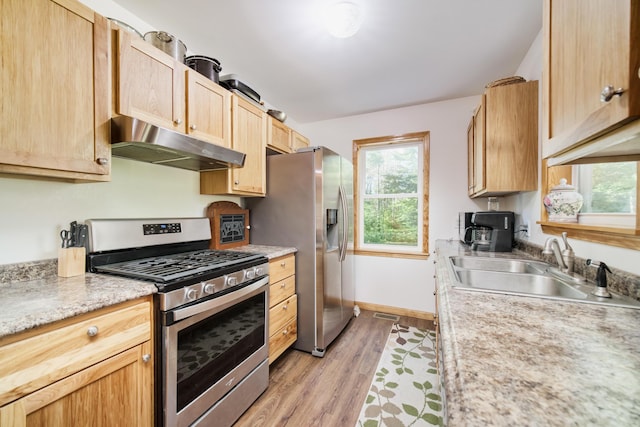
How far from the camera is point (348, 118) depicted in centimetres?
335

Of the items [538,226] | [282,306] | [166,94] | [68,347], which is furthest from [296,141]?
[68,347]

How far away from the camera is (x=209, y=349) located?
4.33 feet

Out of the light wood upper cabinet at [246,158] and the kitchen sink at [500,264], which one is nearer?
the kitchen sink at [500,264]

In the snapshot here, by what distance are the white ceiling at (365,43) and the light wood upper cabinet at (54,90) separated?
0.69 meters

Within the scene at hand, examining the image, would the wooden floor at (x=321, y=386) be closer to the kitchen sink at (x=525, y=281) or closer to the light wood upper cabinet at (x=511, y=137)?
the kitchen sink at (x=525, y=281)

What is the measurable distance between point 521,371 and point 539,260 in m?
1.54

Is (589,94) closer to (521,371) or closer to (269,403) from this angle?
(521,371)

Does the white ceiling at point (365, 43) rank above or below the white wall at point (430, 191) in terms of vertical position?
above

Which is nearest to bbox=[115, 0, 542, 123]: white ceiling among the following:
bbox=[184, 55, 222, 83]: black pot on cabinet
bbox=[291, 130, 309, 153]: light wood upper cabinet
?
bbox=[184, 55, 222, 83]: black pot on cabinet

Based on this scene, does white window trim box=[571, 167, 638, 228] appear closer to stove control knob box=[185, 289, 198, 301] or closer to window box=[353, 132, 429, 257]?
window box=[353, 132, 429, 257]

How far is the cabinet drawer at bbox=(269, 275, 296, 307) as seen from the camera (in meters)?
1.91

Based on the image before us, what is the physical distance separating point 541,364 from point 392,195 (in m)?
2.76

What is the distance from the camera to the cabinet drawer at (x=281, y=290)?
1911 millimetres

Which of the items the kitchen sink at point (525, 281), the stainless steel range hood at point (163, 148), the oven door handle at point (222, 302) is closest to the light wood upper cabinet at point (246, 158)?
the stainless steel range hood at point (163, 148)
